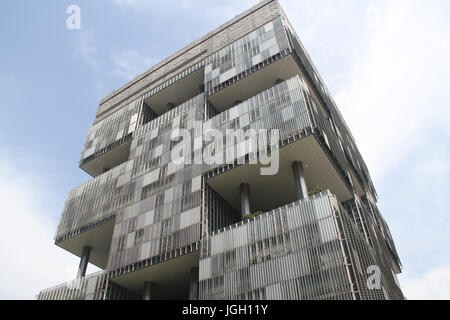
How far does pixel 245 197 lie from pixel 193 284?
10.4 meters

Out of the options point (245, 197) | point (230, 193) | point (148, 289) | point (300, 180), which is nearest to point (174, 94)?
point (230, 193)

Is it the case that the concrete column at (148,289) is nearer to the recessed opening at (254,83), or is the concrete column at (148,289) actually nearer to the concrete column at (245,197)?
the concrete column at (245,197)

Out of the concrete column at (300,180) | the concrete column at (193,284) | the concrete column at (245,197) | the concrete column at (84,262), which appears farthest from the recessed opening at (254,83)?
the concrete column at (84,262)

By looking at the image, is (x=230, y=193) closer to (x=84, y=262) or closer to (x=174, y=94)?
(x=84, y=262)

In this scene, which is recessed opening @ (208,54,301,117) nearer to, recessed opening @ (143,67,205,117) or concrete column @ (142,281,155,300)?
recessed opening @ (143,67,205,117)

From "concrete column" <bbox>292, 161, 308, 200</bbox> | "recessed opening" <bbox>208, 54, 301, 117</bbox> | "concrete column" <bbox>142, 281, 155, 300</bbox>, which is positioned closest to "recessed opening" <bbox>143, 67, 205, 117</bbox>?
"recessed opening" <bbox>208, 54, 301, 117</bbox>

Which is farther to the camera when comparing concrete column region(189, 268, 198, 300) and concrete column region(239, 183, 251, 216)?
concrete column region(239, 183, 251, 216)

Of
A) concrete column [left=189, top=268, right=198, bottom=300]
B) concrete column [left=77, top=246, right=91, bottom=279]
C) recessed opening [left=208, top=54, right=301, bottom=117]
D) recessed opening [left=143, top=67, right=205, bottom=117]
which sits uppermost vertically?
recessed opening [left=143, top=67, right=205, bottom=117]

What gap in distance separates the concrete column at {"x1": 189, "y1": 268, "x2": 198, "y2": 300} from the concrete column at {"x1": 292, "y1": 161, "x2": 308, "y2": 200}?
13.2 m

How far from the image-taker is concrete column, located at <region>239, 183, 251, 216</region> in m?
39.1

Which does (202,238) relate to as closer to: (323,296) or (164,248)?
(164,248)

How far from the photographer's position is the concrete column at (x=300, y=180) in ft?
120

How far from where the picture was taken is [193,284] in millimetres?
37406

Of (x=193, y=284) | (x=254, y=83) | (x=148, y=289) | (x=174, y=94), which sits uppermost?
(x=174, y=94)
